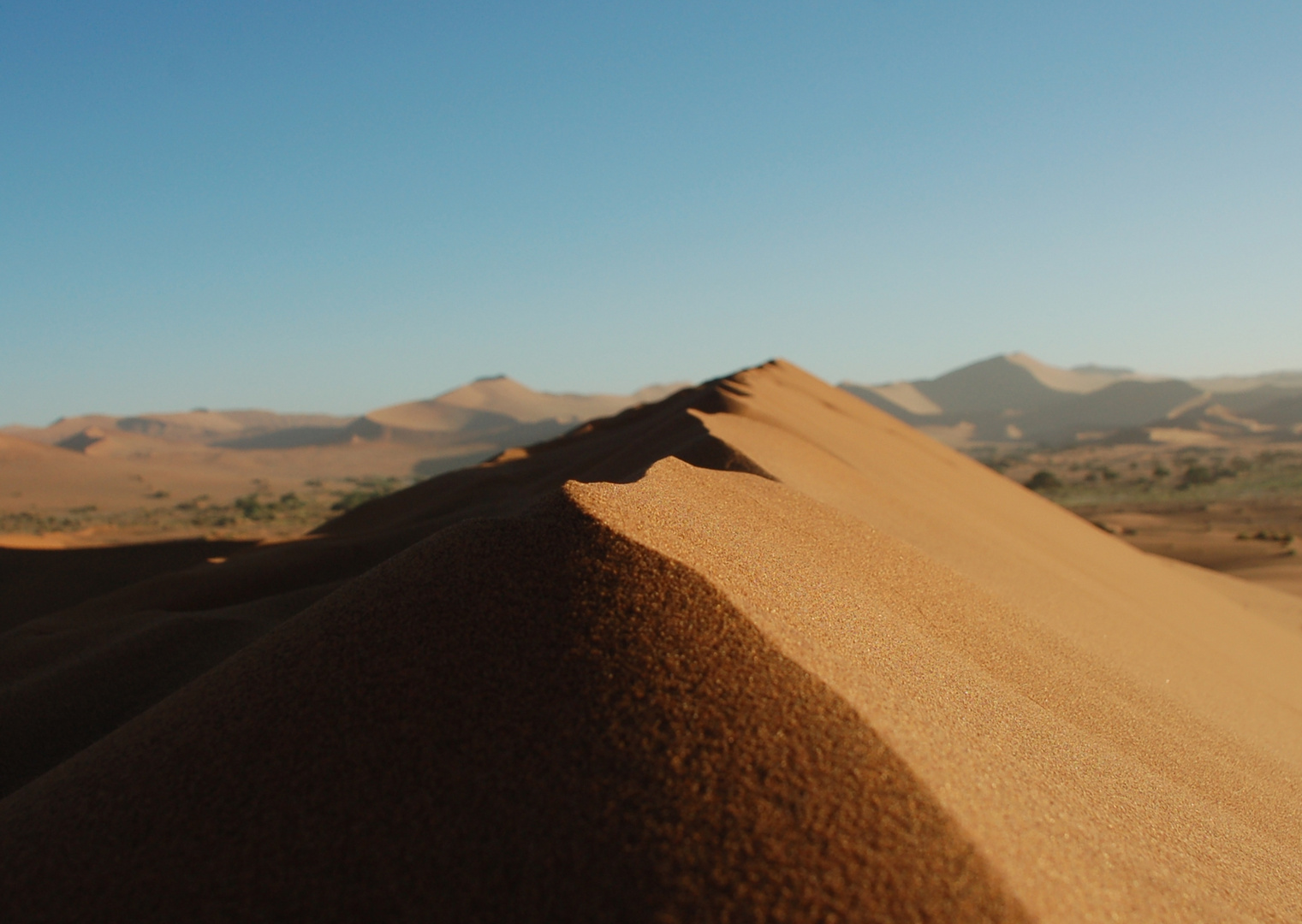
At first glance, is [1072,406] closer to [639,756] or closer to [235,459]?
[235,459]

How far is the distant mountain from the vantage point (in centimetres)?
5834

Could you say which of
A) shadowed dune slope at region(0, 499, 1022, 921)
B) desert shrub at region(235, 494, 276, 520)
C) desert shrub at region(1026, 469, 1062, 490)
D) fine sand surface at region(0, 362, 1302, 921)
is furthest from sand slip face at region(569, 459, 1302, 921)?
desert shrub at region(1026, 469, 1062, 490)

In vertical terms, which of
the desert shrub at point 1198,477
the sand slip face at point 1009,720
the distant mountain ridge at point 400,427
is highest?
the distant mountain ridge at point 400,427

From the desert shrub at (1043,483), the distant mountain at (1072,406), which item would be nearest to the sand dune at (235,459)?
the desert shrub at (1043,483)

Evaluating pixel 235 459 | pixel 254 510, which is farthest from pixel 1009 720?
pixel 235 459

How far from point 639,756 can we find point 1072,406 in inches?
3877

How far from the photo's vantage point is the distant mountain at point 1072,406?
5834cm

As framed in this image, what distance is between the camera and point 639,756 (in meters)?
1.79

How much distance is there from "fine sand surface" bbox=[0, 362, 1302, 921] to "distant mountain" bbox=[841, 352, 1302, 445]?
5618 centimetres

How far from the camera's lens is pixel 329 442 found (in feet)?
266

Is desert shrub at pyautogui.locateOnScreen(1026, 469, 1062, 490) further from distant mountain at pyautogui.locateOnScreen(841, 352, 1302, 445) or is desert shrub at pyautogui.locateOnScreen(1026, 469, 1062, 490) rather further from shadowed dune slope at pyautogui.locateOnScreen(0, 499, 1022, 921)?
distant mountain at pyautogui.locateOnScreen(841, 352, 1302, 445)

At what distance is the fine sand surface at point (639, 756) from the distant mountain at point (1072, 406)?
184 ft

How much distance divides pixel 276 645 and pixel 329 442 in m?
83.9

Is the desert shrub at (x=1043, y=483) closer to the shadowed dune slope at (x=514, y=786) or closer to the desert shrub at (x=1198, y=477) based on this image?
the desert shrub at (x=1198, y=477)
